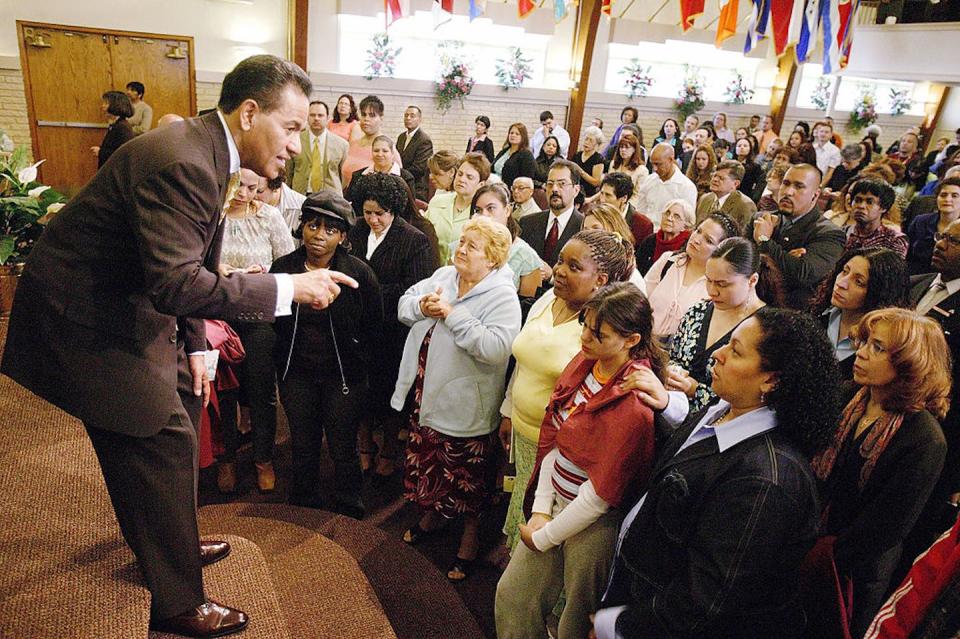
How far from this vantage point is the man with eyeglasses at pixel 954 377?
2623 millimetres

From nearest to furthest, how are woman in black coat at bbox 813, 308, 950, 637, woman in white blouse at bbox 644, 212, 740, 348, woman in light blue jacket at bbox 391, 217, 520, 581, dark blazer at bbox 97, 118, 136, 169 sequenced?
woman in black coat at bbox 813, 308, 950, 637, woman in light blue jacket at bbox 391, 217, 520, 581, woman in white blouse at bbox 644, 212, 740, 348, dark blazer at bbox 97, 118, 136, 169

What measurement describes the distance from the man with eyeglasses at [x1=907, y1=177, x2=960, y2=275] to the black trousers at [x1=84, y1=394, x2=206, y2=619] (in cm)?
435

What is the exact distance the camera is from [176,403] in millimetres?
1725

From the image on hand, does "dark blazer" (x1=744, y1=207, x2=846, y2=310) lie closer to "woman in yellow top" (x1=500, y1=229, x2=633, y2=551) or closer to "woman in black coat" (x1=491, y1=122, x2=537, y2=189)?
"woman in yellow top" (x1=500, y1=229, x2=633, y2=551)

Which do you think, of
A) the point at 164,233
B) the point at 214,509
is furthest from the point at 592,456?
the point at 214,509

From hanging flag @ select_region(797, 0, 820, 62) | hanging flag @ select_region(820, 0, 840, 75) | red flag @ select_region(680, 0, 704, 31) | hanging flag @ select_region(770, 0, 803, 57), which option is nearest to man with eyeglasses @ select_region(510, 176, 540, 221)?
red flag @ select_region(680, 0, 704, 31)

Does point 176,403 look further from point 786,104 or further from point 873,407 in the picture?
point 786,104

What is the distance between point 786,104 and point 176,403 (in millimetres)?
15414

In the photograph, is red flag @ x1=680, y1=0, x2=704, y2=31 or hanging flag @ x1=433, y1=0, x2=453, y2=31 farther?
red flag @ x1=680, y1=0, x2=704, y2=31

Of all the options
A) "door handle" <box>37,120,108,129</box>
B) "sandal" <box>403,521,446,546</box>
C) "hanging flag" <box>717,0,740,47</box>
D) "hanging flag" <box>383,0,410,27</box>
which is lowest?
"sandal" <box>403,521,446,546</box>

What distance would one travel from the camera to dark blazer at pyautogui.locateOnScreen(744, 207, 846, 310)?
3648mm

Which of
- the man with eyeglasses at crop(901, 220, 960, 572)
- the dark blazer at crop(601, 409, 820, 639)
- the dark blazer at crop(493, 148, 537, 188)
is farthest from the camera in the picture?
the dark blazer at crop(493, 148, 537, 188)

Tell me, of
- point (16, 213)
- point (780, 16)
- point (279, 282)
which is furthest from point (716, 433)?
point (780, 16)

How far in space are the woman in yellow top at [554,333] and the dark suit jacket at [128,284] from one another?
3.71 ft
